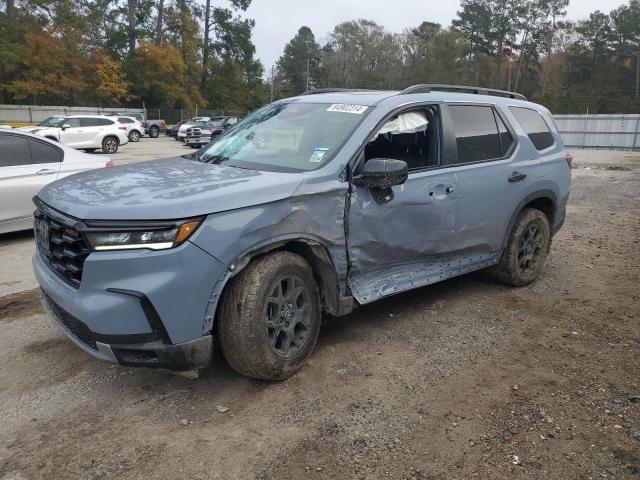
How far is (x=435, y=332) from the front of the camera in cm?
435

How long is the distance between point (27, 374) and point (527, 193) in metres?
4.40

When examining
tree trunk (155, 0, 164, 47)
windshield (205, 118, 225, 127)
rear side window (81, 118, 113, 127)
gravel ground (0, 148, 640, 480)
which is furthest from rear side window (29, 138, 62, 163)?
tree trunk (155, 0, 164, 47)

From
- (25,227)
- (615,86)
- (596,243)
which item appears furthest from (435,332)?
(615,86)

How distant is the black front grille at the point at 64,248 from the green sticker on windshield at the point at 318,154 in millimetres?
1559

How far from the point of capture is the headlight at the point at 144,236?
284cm

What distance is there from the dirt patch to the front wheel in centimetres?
1923

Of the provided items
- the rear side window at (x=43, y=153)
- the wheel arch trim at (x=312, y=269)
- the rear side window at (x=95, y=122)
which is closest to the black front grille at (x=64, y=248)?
the wheel arch trim at (x=312, y=269)

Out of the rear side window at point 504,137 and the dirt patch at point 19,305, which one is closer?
the dirt patch at point 19,305

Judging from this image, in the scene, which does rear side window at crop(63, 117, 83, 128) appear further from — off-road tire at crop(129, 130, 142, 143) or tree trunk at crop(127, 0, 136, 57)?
tree trunk at crop(127, 0, 136, 57)

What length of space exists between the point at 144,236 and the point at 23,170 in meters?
5.25

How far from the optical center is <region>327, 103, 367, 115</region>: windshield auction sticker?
4039 millimetres

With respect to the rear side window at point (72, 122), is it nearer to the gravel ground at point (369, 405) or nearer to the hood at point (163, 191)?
the gravel ground at point (369, 405)

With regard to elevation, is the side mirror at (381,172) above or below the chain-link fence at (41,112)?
below

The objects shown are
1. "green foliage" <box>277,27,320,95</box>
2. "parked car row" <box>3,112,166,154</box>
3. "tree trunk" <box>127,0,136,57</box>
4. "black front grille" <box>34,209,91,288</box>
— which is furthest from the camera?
"green foliage" <box>277,27,320,95</box>
